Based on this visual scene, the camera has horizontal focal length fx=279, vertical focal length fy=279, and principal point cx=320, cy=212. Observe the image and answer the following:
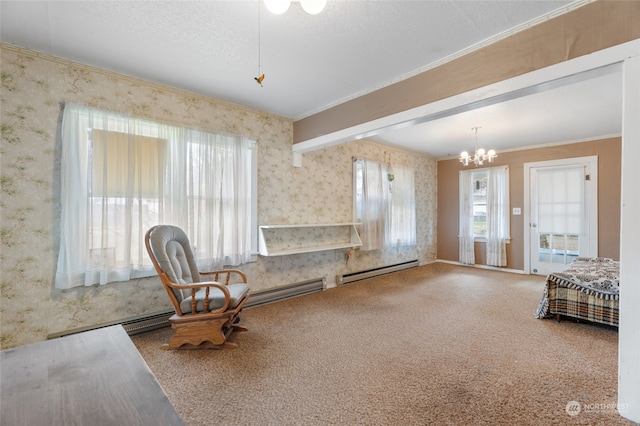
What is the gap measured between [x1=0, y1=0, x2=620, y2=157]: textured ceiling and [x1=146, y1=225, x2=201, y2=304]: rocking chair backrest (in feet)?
5.09

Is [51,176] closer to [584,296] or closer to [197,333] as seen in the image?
[197,333]

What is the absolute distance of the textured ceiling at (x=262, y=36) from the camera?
1.87m

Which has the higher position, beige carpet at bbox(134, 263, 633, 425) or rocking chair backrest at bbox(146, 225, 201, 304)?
rocking chair backrest at bbox(146, 225, 201, 304)

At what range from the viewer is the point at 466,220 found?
620cm

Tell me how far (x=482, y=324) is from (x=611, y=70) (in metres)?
2.44

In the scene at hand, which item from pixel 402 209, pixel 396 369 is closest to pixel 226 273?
pixel 396 369

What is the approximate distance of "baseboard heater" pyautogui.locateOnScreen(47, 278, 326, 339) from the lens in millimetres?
2680

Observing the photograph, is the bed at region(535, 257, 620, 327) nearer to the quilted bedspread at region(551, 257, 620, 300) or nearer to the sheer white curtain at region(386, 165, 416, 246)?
the quilted bedspread at region(551, 257, 620, 300)

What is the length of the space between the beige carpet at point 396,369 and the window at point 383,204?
1.70 m

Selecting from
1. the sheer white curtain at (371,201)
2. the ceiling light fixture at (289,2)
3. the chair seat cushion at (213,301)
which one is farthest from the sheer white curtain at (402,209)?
the ceiling light fixture at (289,2)

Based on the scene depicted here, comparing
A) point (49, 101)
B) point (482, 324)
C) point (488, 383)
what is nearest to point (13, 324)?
point (49, 101)

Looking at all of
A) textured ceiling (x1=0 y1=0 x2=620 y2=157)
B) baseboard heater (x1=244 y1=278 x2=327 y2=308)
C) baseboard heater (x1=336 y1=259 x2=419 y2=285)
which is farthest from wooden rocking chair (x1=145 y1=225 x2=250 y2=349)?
baseboard heater (x1=336 y1=259 x2=419 y2=285)

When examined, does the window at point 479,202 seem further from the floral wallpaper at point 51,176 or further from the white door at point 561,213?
the floral wallpaper at point 51,176

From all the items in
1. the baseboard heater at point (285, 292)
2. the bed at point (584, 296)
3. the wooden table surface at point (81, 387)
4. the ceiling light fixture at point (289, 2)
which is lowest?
the baseboard heater at point (285, 292)
